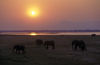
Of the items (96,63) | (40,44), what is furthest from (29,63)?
(40,44)

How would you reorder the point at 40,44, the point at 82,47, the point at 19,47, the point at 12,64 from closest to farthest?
the point at 12,64
the point at 19,47
the point at 82,47
the point at 40,44

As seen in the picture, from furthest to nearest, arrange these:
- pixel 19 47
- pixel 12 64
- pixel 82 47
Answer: pixel 82 47
pixel 19 47
pixel 12 64

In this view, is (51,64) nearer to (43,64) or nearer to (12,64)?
(43,64)

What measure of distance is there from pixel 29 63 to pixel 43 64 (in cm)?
118

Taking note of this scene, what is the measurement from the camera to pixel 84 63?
15.6 meters

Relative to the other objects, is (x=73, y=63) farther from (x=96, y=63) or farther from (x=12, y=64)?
(x=12, y=64)

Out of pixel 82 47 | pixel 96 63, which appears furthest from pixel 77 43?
pixel 96 63

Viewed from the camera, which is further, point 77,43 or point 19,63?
point 77,43

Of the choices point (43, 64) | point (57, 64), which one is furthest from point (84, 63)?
point (43, 64)

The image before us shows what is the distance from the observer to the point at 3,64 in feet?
49.4

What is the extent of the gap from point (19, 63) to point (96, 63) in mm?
6169

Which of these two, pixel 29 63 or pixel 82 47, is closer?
pixel 29 63

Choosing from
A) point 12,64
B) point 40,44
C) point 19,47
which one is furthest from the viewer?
point 40,44

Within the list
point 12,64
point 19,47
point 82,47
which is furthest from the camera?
point 82,47
